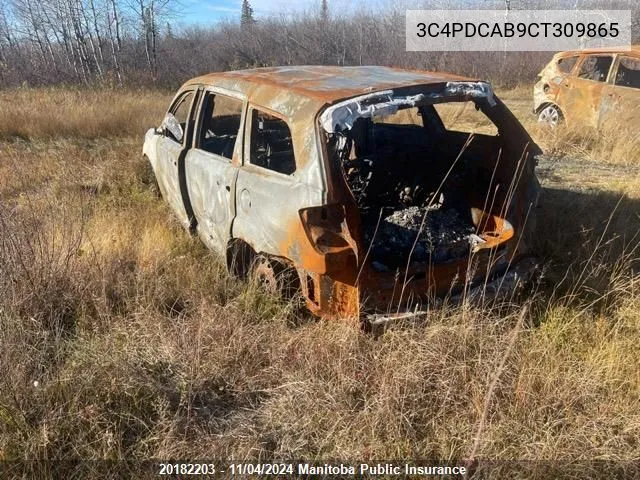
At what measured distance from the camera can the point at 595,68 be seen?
8672mm

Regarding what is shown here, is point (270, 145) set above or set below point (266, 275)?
above

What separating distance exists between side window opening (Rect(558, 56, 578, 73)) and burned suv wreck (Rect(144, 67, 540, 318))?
20.4 ft

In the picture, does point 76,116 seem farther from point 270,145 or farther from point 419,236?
point 419,236

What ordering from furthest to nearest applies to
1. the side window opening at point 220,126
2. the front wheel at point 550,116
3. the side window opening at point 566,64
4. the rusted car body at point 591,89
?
the front wheel at point 550,116
the side window opening at point 566,64
the rusted car body at point 591,89
the side window opening at point 220,126

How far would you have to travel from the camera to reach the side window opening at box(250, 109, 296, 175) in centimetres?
332

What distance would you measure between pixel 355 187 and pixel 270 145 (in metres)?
0.74

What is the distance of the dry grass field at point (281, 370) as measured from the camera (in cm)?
233

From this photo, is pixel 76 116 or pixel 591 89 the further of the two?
pixel 76 116
